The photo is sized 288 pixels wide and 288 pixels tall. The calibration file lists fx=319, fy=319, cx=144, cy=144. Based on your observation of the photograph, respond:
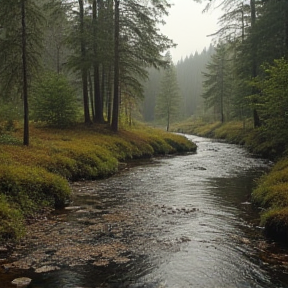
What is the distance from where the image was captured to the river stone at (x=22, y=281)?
5.27m

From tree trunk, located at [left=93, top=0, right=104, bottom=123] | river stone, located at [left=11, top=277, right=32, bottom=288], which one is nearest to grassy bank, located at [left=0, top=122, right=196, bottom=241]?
river stone, located at [left=11, top=277, right=32, bottom=288]

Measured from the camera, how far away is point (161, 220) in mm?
8891

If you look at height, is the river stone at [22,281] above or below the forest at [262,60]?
below

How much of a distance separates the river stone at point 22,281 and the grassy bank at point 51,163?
1984mm

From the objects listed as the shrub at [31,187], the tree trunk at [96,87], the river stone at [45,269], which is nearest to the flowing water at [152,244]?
the river stone at [45,269]

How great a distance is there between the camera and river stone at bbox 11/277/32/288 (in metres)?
5.27

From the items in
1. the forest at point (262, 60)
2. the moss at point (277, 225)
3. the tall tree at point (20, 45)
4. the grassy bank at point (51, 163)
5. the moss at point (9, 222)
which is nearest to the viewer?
the moss at point (9, 222)

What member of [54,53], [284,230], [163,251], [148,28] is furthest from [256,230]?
[54,53]

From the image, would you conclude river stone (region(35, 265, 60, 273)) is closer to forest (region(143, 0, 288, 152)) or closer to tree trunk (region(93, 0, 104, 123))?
forest (region(143, 0, 288, 152))

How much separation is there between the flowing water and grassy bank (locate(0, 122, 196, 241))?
0.70 m

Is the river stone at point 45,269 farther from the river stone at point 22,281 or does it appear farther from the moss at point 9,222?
the moss at point 9,222

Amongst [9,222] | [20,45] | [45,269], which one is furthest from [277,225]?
[20,45]

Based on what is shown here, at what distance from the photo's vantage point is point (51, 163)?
13055 millimetres

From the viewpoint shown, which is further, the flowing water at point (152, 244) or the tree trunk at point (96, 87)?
the tree trunk at point (96, 87)
